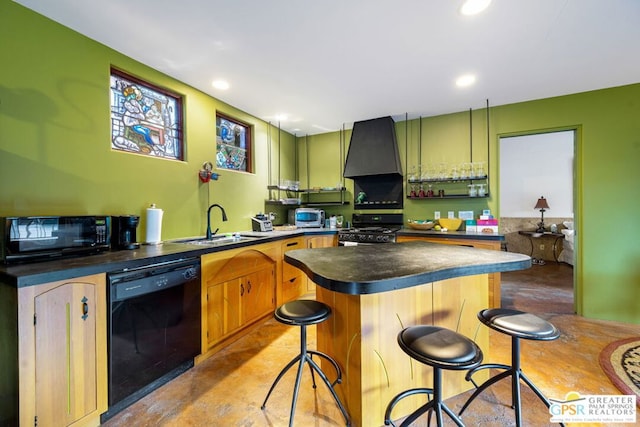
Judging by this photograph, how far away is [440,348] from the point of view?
1131 millimetres

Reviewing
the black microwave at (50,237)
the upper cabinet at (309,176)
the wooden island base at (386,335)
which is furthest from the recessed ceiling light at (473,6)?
the black microwave at (50,237)

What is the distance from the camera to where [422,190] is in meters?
3.96

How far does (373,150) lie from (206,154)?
235cm

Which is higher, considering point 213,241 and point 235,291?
point 213,241

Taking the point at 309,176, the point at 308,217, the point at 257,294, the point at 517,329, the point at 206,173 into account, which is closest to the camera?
the point at 517,329

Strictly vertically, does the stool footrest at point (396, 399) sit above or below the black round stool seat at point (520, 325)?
below

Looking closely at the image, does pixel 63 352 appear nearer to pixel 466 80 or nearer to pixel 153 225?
pixel 153 225

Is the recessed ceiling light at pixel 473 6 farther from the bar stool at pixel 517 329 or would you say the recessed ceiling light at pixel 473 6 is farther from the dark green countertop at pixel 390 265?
the bar stool at pixel 517 329

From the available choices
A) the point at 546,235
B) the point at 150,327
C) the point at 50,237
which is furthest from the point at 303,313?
the point at 546,235

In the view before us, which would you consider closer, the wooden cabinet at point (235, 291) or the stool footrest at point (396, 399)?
the stool footrest at point (396, 399)

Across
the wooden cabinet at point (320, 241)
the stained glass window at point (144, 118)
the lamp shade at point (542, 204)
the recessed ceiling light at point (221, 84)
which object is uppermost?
the recessed ceiling light at point (221, 84)

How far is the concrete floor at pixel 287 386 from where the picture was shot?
159cm

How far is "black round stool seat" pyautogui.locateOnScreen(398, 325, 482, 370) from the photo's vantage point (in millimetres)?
1062

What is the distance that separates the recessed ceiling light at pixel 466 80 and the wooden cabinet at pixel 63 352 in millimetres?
3544
